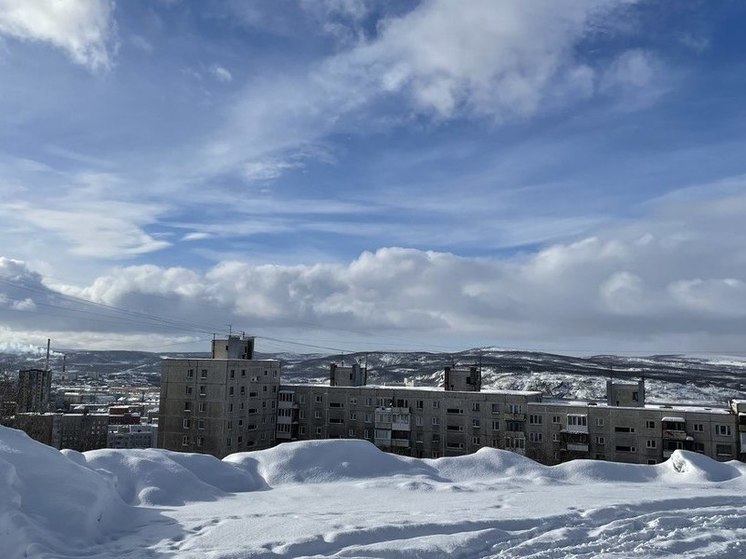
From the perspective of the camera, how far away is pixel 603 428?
49.2 meters

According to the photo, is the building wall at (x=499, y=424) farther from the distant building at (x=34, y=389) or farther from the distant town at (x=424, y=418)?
the distant building at (x=34, y=389)

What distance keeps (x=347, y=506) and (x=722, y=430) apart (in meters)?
38.8

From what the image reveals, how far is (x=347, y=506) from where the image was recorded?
2055 cm

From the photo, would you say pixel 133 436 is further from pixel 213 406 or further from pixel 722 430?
pixel 722 430

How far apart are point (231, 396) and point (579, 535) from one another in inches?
1633

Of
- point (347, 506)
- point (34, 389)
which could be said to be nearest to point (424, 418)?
point (347, 506)

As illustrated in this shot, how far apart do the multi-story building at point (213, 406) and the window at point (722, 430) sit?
39.2 m

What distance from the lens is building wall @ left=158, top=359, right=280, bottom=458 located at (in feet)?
176

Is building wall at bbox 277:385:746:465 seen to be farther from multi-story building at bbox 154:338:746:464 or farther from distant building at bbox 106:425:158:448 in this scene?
distant building at bbox 106:425:158:448

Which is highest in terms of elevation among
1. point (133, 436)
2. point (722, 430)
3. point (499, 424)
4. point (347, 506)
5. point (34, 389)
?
point (347, 506)

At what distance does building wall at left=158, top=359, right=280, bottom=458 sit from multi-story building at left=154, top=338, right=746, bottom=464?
93 mm

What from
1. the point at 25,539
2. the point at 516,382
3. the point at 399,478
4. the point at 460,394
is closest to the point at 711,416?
the point at 460,394

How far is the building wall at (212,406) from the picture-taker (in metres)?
53.8

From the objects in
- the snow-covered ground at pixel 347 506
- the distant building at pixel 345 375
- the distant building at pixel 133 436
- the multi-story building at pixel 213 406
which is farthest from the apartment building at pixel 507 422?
the distant building at pixel 133 436
